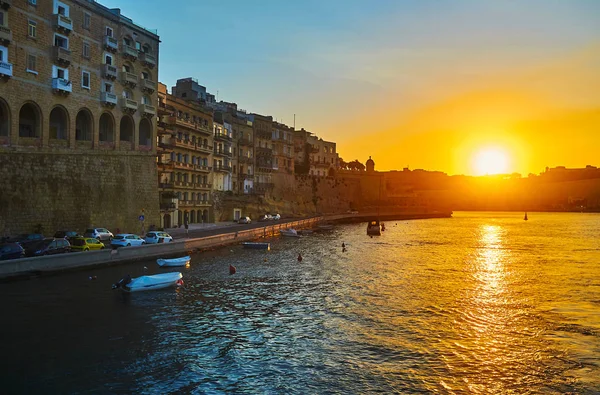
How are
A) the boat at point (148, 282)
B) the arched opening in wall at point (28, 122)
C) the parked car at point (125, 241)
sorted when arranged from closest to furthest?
the boat at point (148, 282), the parked car at point (125, 241), the arched opening in wall at point (28, 122)

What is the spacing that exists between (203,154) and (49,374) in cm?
6212

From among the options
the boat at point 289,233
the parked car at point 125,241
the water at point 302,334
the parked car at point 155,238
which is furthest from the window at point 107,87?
the boat at point 289,233

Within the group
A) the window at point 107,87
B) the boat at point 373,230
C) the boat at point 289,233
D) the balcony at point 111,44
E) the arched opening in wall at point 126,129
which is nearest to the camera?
the balcony at point 111,44

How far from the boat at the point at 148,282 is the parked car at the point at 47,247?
772 cm

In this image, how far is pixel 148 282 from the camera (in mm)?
32125

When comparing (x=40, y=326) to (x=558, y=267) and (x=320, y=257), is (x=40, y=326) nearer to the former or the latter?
(x=320, y=257)

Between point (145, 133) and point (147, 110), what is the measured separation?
11.9 feet

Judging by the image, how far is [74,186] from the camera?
48.5 meters

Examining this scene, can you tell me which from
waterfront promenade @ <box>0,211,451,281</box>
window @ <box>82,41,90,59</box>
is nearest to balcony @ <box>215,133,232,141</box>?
waterfront promenade @ <box>0,211,451,281</box>

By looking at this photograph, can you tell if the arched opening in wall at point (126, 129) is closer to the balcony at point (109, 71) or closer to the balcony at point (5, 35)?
the balcony at point (109, 71)

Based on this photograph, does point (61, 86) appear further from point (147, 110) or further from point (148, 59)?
point (148, 59)

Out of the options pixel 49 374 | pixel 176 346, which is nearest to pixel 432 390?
pixel 176 346

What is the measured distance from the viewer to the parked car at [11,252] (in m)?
32.5

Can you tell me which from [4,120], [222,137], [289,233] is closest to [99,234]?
[4,120]
